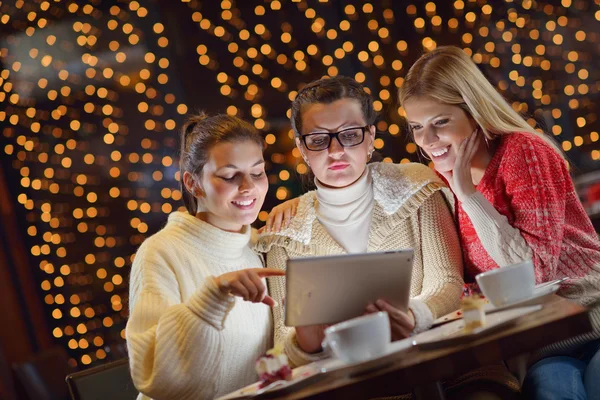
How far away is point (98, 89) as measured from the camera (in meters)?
3.48

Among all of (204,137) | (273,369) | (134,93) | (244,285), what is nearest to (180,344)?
(244,285)

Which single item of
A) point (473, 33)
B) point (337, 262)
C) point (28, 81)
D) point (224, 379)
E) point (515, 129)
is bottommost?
point (224, 379)

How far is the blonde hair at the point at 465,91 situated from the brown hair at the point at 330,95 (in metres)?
0.12

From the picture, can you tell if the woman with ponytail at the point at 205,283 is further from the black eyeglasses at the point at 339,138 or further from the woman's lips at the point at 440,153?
the woman's lips at the point at 440,153

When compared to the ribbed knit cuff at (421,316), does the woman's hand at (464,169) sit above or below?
above

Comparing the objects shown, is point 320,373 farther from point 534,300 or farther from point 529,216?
point 529,216

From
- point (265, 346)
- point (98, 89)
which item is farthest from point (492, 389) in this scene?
point (98, 89)

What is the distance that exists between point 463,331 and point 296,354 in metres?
0.45

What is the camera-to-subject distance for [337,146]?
1859 millimetres

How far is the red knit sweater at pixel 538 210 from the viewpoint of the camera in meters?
1.68

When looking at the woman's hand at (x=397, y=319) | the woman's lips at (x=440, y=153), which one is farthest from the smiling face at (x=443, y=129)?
the woman's hand at (x=397, y=319)

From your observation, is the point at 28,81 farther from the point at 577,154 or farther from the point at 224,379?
the point at 577,154

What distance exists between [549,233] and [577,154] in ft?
8.30

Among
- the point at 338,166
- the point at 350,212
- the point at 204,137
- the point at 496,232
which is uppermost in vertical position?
the point at 204,137
